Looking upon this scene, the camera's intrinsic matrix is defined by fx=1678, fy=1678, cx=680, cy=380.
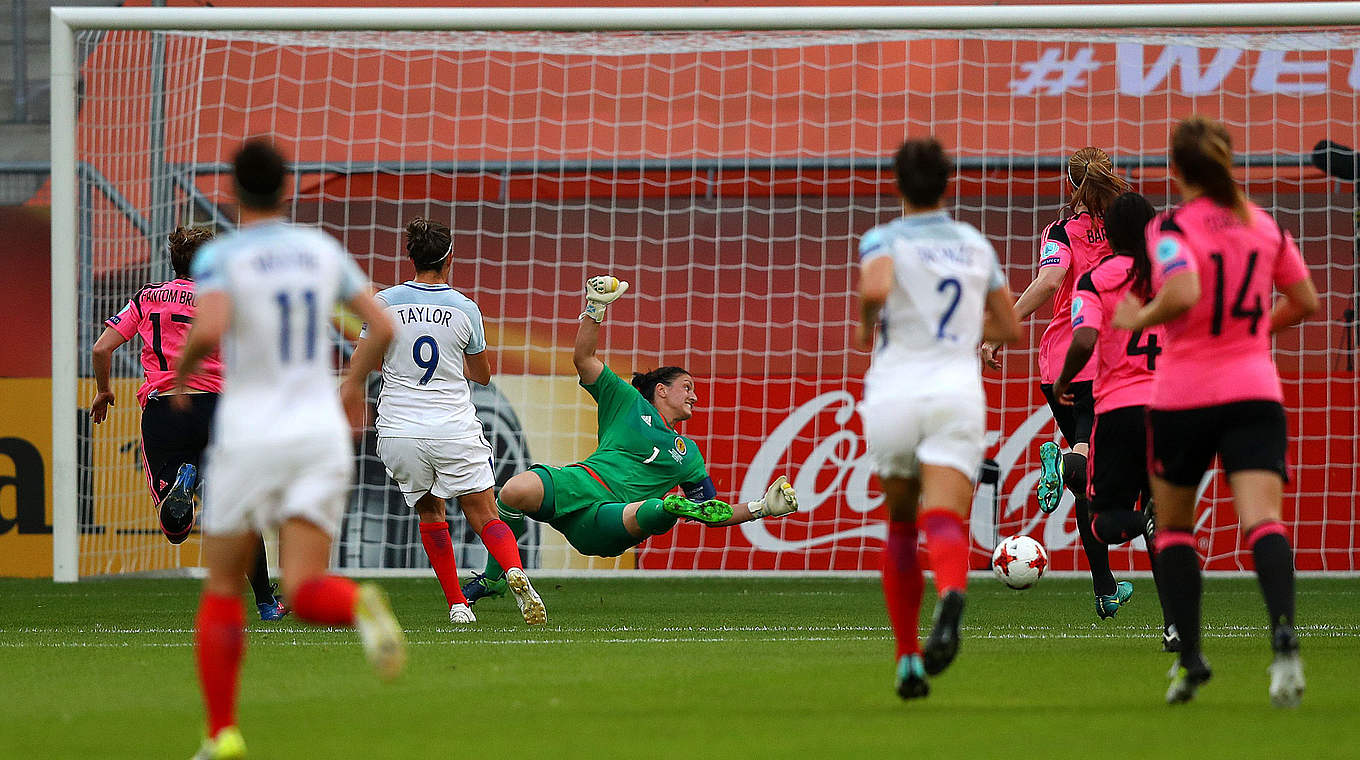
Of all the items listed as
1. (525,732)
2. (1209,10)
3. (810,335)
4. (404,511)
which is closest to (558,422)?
(404,511)

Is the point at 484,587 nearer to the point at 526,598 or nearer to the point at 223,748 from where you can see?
the point at 526,598

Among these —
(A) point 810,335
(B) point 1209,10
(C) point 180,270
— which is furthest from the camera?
A: (A) point 810,335

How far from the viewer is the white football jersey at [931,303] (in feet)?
15.7

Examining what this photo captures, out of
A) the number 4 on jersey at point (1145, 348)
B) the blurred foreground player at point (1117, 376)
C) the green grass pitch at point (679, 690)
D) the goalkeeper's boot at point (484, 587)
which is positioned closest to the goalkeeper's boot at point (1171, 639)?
the blurred foreground player at point (1117, 376)

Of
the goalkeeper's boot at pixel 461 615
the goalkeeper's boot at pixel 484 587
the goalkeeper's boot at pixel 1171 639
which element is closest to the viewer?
the goalkeeper's boot at pixel 1171 639

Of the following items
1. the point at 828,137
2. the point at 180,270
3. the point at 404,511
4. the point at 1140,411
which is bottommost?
the point at 404,511

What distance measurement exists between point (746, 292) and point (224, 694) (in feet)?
32.8

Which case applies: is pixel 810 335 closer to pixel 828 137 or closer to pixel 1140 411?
pixel 828 137

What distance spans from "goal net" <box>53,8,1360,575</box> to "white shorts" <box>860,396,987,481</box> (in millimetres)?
6723

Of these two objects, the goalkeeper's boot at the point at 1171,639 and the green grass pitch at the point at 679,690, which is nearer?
the green grass pitch at the point at 679,690

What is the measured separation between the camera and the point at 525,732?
14.2 ft

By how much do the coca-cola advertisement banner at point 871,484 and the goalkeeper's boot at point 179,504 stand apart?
455 centimetres

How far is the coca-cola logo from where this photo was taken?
12.0 metres

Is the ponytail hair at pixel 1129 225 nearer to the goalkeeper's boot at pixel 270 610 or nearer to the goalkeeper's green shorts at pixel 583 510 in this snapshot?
the goalkeeper's green shorts at pixel 583 510
